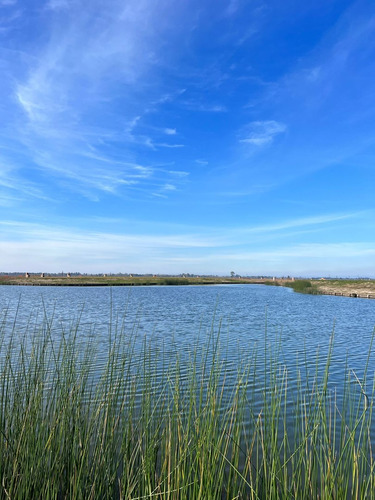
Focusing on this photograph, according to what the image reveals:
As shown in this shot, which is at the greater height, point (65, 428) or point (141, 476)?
point (65, 428)

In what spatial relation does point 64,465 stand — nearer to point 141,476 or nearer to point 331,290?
point 141,476

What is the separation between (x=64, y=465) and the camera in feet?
11.6

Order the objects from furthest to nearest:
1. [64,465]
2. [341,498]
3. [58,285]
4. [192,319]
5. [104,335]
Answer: [58,285] < [192,319] < [104,335] < [64,465] < [341,498]

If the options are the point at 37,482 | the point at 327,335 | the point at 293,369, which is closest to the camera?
the point at 37,482

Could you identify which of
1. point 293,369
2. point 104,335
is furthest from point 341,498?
point 104,335

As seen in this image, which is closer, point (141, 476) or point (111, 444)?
point (141, 476)

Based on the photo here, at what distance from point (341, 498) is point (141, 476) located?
5.50 ft

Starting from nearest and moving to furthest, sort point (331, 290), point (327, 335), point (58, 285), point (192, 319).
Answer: point (327, 335) < point (192, 319) < point (331, 290) < point (58, 285)

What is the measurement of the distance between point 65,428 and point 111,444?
1.63 feet

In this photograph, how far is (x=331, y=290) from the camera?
44000 mm

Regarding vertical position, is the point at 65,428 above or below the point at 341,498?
above

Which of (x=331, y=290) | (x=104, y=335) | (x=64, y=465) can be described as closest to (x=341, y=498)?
(x=64, y=465)

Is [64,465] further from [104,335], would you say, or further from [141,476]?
[104,335]

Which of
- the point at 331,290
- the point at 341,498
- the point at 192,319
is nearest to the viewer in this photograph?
the point at 341,498
